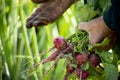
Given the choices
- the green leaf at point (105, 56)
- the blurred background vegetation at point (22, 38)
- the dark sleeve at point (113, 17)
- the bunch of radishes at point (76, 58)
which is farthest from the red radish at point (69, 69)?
the blurred background vegetation at point (22, 38)

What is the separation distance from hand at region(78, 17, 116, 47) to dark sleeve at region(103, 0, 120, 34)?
0.04 m

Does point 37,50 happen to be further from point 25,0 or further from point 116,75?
point 116,75

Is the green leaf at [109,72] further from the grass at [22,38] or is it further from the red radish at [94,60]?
the grass at [22,38]

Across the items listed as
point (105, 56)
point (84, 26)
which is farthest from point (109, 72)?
point (84, 26)

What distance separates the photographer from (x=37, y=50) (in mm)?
2783

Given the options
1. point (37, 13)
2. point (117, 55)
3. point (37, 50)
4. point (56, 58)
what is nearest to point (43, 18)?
point (37, 13)

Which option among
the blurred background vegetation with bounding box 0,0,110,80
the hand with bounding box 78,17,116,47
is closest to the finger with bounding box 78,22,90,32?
the hand with bounding box 78,17,116,47

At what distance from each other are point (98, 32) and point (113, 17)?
100 mm

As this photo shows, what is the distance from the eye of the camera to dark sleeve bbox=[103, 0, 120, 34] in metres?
1.03

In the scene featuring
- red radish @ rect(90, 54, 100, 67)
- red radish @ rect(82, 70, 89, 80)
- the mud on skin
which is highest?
the mud on skin

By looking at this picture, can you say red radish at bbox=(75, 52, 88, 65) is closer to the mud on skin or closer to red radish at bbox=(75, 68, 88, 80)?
red radish at bbox=(75, 68, 88, 80)

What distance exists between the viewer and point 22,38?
2.96 metres

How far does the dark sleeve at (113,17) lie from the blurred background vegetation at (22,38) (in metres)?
1.56

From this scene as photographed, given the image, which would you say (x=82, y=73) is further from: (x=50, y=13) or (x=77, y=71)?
(x=50, y=13)
